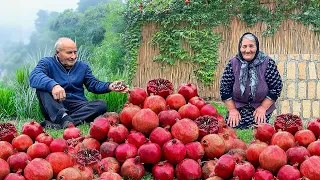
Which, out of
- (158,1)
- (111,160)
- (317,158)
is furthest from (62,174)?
(158,1)

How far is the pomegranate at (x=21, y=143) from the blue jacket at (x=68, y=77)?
93.5 inches

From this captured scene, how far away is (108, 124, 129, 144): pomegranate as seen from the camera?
10.3 feet

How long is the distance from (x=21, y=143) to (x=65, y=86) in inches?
109

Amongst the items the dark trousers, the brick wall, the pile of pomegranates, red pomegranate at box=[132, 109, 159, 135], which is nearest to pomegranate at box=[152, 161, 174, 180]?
the pile of pomegranates

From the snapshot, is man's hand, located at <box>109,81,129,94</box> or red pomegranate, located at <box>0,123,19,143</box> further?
man's hand, located at <box>109,81,129,94</box>

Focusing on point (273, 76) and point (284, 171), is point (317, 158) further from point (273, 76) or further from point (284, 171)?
point (273, 76)

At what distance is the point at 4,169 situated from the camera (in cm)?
259

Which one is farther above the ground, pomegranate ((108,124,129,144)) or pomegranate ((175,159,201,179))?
pomegranate ((108,124,129,144))

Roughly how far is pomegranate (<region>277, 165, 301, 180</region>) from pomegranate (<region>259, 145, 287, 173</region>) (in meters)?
0.04

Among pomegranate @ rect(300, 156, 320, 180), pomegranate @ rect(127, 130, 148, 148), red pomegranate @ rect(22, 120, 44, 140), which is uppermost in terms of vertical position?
red pomegranate @ rect(22, 120, 44, 140)

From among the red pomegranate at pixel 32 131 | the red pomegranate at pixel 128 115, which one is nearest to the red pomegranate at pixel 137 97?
the red pomegranate at pixel 128 115

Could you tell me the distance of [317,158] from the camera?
244 centimetres

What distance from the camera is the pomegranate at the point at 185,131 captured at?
9.91ft

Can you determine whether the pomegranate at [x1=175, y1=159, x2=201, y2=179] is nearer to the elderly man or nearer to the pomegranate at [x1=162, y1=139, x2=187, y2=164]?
the pomegranate at [x1=162, y1=139, x2=187, y2=164]
